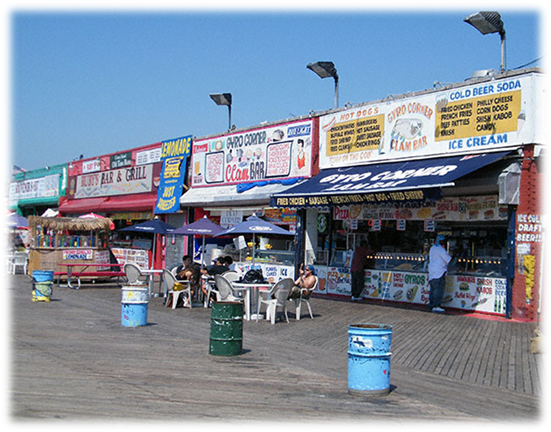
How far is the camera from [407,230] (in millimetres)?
17469

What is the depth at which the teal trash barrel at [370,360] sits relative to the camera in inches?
304

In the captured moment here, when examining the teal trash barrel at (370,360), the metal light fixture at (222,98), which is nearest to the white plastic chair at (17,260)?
the metal light fixture at (222,98)

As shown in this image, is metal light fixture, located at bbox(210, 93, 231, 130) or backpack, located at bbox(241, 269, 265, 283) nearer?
backpack, located at bbox(241, 269, 265, 283)

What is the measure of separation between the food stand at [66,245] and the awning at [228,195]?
3.27 meters

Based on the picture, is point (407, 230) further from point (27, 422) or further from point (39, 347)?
point (27, 422)

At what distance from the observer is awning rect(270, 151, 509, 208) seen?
46.9 ft

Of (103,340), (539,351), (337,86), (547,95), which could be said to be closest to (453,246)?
(547,95)

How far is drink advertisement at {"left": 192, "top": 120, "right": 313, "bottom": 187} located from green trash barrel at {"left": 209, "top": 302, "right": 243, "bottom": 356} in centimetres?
1072

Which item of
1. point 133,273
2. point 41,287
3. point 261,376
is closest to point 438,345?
point 261,376

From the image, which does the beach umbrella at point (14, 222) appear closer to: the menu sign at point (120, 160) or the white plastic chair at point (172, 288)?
the menu sign at point (120, 160)

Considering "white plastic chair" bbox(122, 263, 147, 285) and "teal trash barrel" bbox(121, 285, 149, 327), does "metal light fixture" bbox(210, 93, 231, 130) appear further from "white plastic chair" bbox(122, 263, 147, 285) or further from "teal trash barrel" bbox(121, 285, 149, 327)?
"teal trash barrel" bbox(121, 285, 149, 327)

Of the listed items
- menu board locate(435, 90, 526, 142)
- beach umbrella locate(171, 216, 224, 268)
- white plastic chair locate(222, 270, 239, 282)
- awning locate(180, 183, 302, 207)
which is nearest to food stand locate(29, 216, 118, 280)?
awning locate(180, 183, 302, 207)

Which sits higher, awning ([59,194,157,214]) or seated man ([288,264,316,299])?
awning ([59,194,157,214])

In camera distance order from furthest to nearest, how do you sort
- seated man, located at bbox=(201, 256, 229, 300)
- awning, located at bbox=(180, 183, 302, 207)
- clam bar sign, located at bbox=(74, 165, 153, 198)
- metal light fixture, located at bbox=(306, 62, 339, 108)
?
1. clam bar sign, located at bbox=(74, 165, 153, 198)
2. awning, located at bbox=(180, 183, 302, 207)
3. metal light fixture, located at bbox=(306, 62, 339, 108)
4. seated man, located at bbox=(201, 256, 229, 300)
